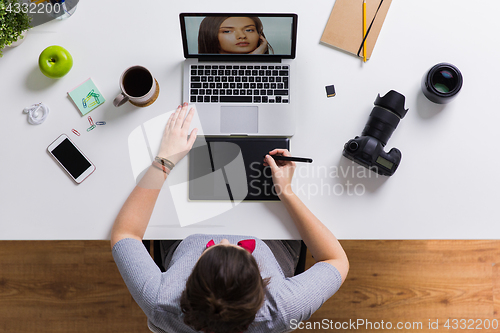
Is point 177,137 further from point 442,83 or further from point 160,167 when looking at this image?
point 442,83

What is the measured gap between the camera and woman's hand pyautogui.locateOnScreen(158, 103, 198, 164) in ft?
3.09

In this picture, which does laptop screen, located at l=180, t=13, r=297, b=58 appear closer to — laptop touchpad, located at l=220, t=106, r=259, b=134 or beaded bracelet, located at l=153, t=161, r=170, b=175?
laptop touchpad, located at l=220, t=106, r=259, b=134

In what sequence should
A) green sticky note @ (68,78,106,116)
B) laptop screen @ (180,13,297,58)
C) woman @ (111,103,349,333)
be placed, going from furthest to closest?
green sticky note @ (68,78,106,116)
laptop screen @ (180,13,297,58)
woman @ (111,103,349,333)

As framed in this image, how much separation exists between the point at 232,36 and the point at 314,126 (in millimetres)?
348

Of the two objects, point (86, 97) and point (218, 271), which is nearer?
point (218, 271)

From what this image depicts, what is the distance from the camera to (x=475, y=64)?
98cm

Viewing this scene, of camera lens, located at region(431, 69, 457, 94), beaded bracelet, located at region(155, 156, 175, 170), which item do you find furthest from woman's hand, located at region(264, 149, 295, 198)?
camera lens, located at region(431, 69, 457, 94)

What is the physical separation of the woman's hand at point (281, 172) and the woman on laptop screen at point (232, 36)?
0.98 feet

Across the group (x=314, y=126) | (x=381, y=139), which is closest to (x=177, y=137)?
(x=314, y=126)

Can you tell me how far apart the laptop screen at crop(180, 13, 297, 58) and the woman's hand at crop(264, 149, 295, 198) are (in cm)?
29

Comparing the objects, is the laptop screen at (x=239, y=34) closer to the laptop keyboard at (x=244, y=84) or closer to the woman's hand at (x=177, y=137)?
the laptop keyboard at (x=244, y=84)

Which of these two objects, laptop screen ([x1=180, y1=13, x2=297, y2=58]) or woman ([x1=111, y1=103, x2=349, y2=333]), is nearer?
woman ([x1=111, y1=103, x2=349, y2=333])

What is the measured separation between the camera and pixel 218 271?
0.67 metres

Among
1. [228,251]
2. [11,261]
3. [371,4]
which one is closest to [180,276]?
[228,251]
